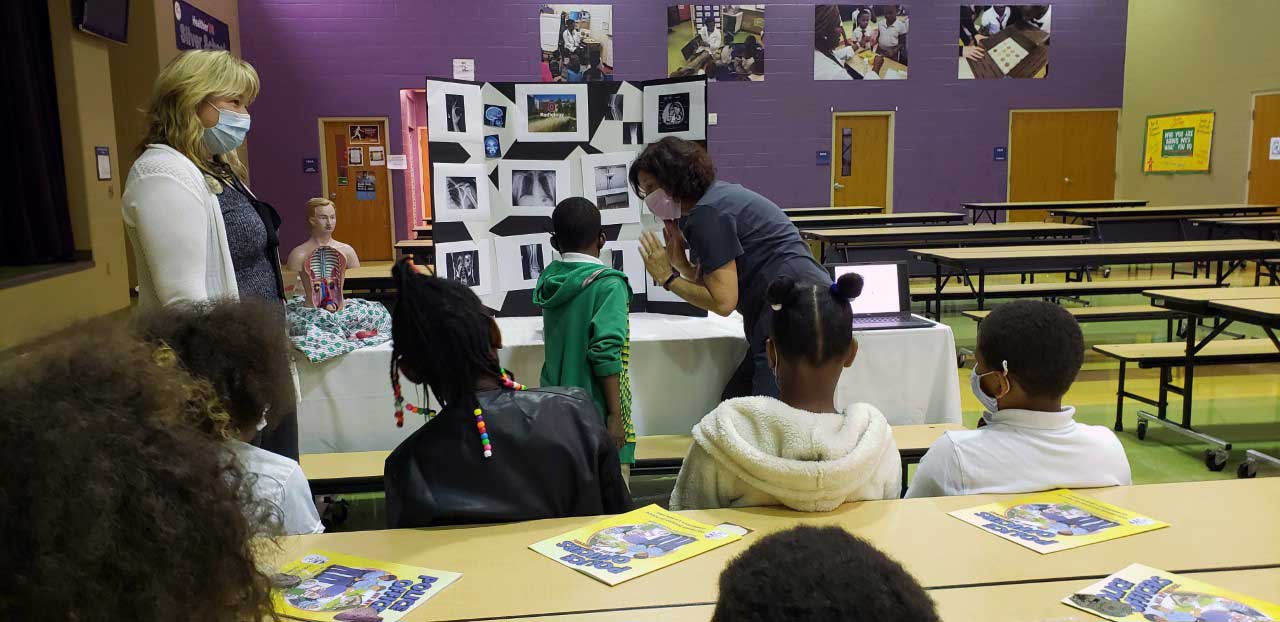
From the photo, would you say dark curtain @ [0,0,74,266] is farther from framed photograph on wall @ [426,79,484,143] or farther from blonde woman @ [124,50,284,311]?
blonde woman @ [124,50,284,311]

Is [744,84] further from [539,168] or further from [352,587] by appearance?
[352,587]

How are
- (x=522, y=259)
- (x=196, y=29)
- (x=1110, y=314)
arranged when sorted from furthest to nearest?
(x=196, y=29)
(x=1110, y=314)
(x=522, y=259)

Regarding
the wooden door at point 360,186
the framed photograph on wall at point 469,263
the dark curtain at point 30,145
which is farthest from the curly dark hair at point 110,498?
the wooden door at point 360,186

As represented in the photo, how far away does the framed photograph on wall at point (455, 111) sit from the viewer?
3414mm

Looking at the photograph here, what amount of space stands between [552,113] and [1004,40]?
10638 mm

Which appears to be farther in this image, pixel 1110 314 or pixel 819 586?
pixel 1110 314

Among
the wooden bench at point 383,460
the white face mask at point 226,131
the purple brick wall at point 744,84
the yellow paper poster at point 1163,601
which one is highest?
the purple brick wall at point 744,84

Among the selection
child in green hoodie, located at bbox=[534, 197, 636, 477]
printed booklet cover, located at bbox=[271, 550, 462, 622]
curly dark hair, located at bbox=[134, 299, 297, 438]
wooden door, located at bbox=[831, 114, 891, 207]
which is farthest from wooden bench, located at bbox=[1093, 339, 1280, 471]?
wooden door, located at bbox=[831, 114, 891, 207]

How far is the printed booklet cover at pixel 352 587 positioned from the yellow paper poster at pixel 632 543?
202 millimetres

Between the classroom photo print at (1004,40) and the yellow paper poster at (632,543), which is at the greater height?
the classroom photo print at (1004,40)

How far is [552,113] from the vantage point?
3.64 m

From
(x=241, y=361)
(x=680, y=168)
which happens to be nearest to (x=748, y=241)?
(x=680, y=168)

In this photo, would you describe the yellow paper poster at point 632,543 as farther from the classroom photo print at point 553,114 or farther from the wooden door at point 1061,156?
the wooden door at point 1061,156

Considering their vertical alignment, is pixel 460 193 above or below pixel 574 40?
below
